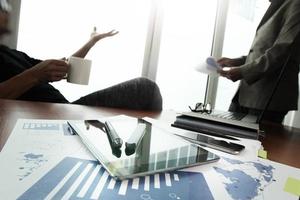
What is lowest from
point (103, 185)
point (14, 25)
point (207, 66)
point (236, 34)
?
point (103, 185)

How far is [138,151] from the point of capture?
0.43 m

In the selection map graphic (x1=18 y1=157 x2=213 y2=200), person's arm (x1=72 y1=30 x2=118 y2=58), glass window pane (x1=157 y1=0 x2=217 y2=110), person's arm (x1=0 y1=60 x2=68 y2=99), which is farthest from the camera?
glass window pane (x1=157 y1=0 x2=217 y2=110)

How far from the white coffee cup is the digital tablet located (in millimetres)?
337

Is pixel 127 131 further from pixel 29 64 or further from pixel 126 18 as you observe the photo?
pixel 126 18

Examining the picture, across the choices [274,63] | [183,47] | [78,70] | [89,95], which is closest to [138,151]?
[78,70]

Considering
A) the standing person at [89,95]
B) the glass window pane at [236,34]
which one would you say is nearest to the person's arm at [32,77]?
the standing person at [89,95]

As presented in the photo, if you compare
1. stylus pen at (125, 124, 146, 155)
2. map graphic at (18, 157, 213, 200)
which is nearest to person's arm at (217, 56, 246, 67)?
stylus pen at (125, 124, 146, 155)

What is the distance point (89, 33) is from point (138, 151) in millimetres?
1476

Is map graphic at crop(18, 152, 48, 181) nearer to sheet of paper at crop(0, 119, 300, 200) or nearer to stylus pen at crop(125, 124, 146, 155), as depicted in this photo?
sheet of paper at crop(0, 119, 300, 200)

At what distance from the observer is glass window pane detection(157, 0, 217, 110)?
2053mm

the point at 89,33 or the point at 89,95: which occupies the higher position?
the point at 89,33

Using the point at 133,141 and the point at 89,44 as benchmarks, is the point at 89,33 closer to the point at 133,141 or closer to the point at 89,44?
the point at 89,44

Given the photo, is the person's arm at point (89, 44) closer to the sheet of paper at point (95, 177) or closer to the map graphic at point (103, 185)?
the sheet of paper at point (95, 177)

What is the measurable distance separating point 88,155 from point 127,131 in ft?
0.44
